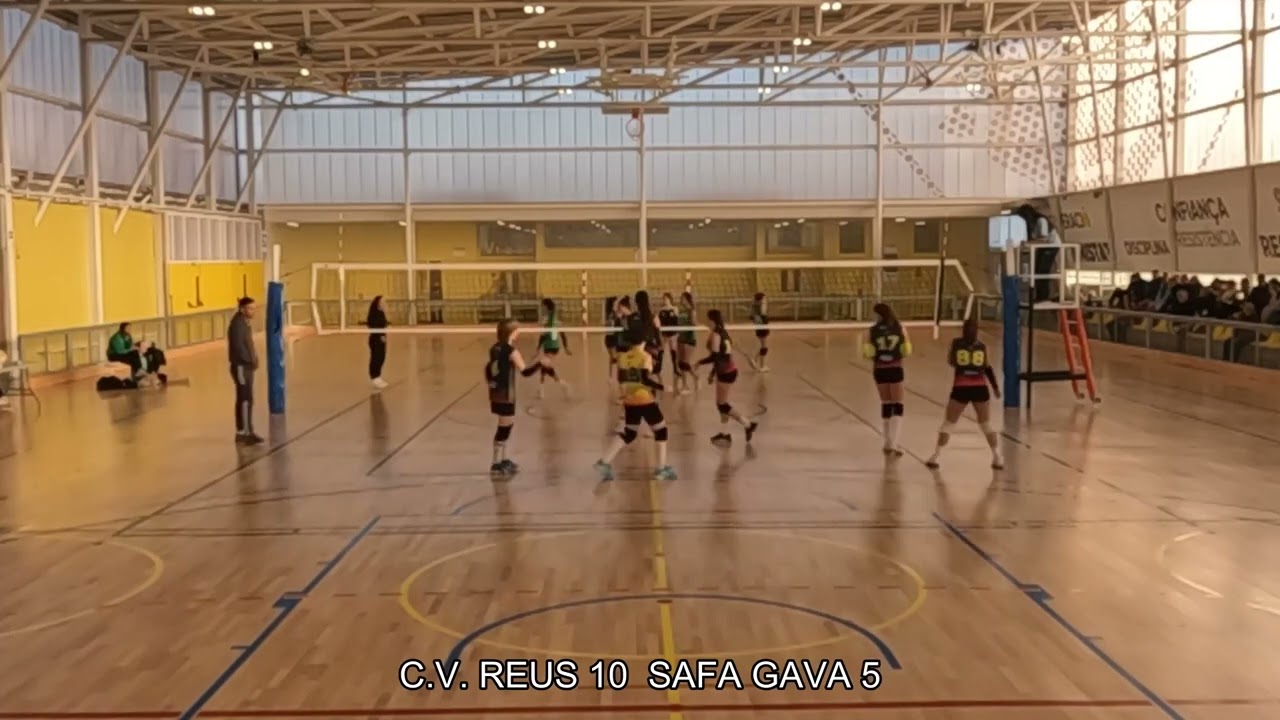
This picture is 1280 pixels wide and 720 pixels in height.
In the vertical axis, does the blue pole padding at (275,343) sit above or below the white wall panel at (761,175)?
below

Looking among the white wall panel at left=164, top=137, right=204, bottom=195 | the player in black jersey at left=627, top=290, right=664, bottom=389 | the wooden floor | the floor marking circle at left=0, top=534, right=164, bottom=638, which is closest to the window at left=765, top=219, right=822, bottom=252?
the white wall panel at left=164, top=137, right=204, bottom=195

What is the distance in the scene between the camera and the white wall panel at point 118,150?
29062 millimetres

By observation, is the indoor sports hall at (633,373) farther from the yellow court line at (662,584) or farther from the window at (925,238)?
the window at (925,238)

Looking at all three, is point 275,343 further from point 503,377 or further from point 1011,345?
point 1011,345

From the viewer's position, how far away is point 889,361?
14094 mm

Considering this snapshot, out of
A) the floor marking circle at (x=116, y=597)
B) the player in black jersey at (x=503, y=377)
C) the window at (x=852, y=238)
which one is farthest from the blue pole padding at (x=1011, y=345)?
the window at (x=852, y=238)

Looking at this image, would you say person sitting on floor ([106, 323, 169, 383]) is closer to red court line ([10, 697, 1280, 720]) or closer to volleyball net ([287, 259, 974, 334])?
volleyball net ([287, 259, 974, 334])

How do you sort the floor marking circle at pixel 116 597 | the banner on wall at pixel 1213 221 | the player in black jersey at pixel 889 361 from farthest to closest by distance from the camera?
the banner on wall at pixel 1213 221 → the player in black jersey at pixel 889 361 → the floor marking circle at pixel 116 597

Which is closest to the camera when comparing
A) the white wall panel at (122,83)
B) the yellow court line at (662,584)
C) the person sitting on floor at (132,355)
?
the yellow court line at (662,584)

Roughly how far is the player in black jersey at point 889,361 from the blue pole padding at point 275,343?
8.65 metres

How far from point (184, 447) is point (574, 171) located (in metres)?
26.9

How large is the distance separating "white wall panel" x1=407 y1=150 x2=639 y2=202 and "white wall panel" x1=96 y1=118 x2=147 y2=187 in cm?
1110

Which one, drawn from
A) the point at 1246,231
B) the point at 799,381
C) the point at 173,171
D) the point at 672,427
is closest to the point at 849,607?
the point at 672,427

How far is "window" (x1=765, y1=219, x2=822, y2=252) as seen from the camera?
44.4 m
